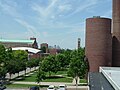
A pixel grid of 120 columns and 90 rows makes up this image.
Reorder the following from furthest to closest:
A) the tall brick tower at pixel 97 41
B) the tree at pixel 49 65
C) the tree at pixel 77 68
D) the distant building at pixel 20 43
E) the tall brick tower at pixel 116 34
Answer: the distant building at pixel 20 43 → the tree at pixel 49 65 → the tall brick tower at pixel 116 34 → the tall brick tower at pixel 97 41 → the tree at pixel 77 68

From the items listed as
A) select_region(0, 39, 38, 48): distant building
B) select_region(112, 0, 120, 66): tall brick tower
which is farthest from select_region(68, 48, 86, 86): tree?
select_region(0, 39, 38, 48): distant building

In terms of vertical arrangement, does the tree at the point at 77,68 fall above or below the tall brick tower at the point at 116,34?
below

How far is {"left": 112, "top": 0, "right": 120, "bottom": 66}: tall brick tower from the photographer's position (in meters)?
62.1

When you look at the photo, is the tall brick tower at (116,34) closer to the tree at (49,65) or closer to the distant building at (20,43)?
the tree at (49,65)

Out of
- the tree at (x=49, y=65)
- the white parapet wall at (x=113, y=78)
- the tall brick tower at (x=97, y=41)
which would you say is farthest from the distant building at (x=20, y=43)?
the white parapet wall at (x=113, y=78)

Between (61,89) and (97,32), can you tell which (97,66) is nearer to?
(97,32)

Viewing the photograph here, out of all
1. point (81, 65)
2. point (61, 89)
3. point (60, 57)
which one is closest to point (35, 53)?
point (60, 57)

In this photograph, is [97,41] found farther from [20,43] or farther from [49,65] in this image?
[20,43]

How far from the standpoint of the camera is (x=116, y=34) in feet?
207

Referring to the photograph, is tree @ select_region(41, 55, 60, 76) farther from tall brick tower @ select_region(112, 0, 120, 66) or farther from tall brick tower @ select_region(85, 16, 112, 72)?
tall brick tower @ select_region(112, 0, 120, 66)

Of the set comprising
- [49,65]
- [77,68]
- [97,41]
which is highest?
[97,41]

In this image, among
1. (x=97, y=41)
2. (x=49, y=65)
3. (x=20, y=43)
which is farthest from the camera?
(x=20, y=43)

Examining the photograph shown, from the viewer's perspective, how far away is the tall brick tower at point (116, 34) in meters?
62.1

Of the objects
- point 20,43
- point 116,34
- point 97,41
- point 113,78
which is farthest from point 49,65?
point 20,43
